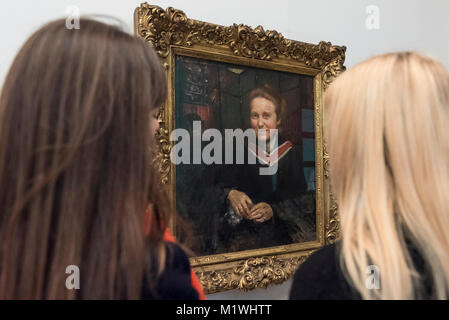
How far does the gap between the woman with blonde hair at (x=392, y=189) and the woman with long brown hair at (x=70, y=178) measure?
0.32 m

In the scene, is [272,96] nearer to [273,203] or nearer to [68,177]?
[273,203]

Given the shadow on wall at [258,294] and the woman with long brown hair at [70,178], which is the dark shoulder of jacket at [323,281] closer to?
the woman with long brown hair at [70,178]

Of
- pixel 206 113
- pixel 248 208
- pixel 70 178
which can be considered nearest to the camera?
pixel 70 178

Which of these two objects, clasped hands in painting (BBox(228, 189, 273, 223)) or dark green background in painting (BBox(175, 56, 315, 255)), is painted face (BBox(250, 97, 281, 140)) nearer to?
dark green background in painting (BBox(175, 56, 315, 255))

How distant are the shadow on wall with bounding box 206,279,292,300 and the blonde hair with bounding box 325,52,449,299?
2.84 feet

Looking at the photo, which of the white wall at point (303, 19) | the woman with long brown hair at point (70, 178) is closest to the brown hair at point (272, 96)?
the white wall at point (303, 19)

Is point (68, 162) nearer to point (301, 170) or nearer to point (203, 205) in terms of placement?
point (203, 205)

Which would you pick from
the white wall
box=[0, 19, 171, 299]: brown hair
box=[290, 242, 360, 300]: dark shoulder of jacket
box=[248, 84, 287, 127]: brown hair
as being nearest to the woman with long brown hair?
box=[0, 19, 171, 299]: brown hair

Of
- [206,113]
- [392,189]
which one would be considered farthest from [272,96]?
[392,189]

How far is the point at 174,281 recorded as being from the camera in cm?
64

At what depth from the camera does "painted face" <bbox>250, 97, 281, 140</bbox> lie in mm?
1556

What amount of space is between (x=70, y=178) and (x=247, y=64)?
1.07 metres
